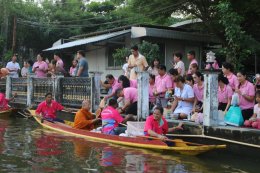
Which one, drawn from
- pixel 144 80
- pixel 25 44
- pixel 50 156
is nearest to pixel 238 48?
pixel 144 80

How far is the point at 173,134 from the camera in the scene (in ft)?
34.8

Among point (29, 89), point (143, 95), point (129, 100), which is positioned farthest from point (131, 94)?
point (29, 89)

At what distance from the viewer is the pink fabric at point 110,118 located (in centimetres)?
1087

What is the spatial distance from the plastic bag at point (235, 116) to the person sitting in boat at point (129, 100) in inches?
129

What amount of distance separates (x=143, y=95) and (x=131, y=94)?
47cm

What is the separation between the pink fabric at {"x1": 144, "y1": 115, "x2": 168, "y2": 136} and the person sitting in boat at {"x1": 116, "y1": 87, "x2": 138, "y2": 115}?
2.39m

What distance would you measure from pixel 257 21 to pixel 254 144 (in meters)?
10.6

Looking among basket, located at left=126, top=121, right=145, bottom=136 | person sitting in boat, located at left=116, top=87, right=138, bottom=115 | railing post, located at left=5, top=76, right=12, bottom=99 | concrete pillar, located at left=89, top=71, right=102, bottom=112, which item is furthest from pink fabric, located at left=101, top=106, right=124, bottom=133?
railing post, located at left=5, top=76, right=12, bottom=99

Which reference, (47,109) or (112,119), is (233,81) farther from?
(47,109)

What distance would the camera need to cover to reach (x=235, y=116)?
9.57 metres

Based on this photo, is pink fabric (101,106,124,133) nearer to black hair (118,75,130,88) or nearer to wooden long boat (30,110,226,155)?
wooden long boat (30,110,226,155)

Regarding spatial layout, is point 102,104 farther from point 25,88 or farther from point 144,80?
point 25,88

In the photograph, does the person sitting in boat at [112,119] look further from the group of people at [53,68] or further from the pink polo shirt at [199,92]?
the group of people at [53,68]

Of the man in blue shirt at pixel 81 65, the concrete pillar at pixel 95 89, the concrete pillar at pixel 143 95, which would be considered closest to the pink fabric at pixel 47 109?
the concrete pillar at pixel 95 89
